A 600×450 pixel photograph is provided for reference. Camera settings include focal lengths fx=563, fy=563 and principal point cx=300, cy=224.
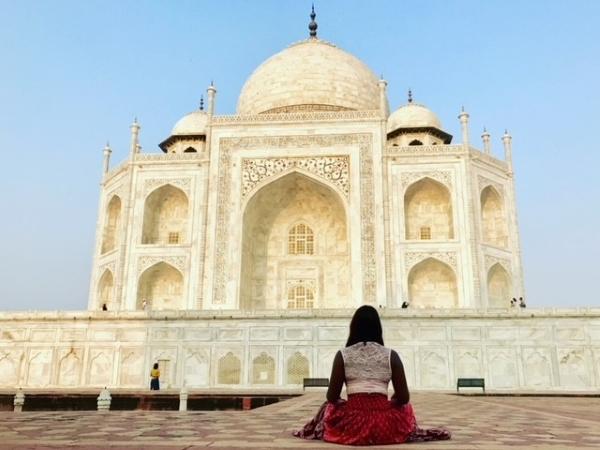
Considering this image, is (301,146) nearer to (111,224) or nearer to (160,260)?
(160,260)

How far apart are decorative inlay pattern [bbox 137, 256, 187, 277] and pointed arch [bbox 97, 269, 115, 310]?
1734mm

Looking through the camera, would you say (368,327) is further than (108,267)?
No

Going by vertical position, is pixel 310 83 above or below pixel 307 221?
above

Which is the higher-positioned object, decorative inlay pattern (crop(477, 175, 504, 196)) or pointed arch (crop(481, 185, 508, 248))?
decorative inlay pattern (crop(477, 175, 504, 196))

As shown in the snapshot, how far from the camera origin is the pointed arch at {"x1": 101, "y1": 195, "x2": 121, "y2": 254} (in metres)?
20.4

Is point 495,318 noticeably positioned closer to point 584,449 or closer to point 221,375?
point 221,375

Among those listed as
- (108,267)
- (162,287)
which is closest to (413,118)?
(162,287)

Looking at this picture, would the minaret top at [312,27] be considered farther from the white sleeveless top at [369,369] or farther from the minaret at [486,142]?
the white sleeveless top at [369,369]

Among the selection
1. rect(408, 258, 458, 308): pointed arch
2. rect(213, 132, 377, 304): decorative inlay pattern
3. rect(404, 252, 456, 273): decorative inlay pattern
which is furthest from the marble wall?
rect(408, 258, 458, 308): pointed arch

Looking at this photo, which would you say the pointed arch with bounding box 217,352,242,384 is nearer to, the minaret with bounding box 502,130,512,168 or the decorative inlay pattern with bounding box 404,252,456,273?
the decorative inlay pattern with bounding box 404,252,456,273

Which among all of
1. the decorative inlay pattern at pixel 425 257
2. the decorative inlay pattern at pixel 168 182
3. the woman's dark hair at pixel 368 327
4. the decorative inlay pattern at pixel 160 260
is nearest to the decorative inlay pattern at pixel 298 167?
the decorative inlay pattern at pixel 168 182

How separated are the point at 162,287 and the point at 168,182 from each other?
359 cm

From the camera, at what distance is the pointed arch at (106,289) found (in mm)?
19719

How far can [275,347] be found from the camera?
1294 cm
